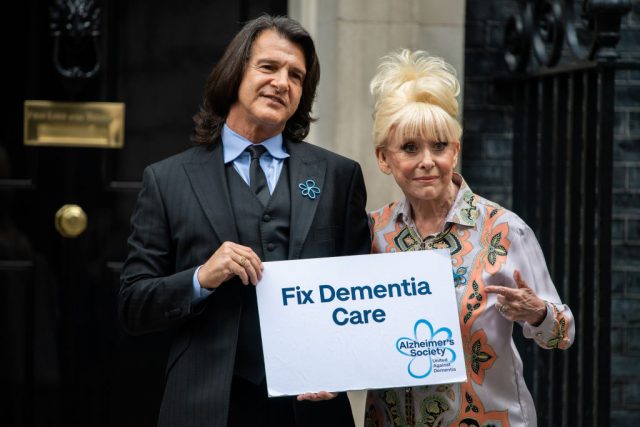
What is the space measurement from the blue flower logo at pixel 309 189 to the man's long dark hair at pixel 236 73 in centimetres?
19

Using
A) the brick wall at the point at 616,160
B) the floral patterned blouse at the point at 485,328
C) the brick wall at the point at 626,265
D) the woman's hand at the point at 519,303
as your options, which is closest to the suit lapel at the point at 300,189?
the floral patterned blouse at the point at 485,328

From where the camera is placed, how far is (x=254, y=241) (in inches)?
117

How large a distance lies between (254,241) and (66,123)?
234 cm

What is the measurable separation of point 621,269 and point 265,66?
2719 millimetres

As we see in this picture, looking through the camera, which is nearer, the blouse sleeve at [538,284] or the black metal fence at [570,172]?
the blouse sleeve at [538,284]

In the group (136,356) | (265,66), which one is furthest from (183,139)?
(265,66)

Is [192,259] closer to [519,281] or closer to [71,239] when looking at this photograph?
[519,281]

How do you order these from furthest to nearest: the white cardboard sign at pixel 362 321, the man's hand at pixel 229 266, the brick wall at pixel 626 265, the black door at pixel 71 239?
1. the brick wall at pixel 626 265
2. the black door at pixel 71 239
3. the white cardboard sign at pixel 362 321
4. the man's hand at pixel 229 266

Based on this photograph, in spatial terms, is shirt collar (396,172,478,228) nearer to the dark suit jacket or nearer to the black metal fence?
the dark suit jacket

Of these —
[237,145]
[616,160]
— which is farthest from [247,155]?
[616,160]

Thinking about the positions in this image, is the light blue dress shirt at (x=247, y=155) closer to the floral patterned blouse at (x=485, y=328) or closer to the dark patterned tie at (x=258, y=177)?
Result: the dark patterned tie at (x=258, y=177)

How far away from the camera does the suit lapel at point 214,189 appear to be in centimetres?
295

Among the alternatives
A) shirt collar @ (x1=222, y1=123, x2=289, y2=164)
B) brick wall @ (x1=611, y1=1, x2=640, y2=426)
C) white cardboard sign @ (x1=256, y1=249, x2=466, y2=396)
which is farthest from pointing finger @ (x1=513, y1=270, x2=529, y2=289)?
brick wall @ (x1=611, y1=1, x2=640, y2=426)

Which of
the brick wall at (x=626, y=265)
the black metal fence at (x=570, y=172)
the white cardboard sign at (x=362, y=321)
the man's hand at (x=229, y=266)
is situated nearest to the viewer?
the man's hand at (x=229, y=266)
